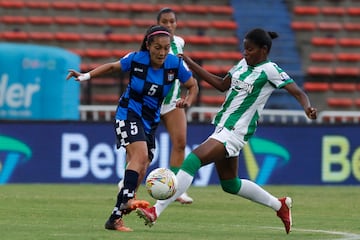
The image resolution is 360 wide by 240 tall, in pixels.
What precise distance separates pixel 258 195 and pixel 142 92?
4.77 ft

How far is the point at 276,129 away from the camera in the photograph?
19.1m

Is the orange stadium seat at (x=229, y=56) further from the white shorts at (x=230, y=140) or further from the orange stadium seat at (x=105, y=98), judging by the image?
the white shorts at (x=230, y=140)

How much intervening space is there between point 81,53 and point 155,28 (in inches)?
542

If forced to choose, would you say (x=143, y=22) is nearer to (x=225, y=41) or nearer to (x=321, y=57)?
(x=225, y=41)

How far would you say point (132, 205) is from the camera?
32.2 feet

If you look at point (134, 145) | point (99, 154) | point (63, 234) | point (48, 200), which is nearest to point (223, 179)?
point (134, 145)

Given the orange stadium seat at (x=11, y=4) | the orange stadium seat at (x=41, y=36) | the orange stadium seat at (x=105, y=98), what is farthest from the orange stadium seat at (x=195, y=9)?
the orange stadium seat at (x=105, y=98)

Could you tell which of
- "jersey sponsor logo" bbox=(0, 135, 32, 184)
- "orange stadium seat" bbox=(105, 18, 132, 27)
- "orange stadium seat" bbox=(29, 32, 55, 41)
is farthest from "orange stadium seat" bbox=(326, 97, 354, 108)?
"jersey sponsor logo" bbox=(0, 135, 32, 184)

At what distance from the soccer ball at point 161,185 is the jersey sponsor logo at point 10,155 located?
8470 millimetres

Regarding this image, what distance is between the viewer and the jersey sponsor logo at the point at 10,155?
18094mm

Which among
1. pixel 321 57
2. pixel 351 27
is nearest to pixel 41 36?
pixel 321 57

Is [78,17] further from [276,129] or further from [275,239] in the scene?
[275,239]

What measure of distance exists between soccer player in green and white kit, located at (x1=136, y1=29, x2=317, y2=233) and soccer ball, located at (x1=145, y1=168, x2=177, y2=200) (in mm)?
174

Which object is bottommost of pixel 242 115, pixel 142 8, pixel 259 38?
pixel 142 8
